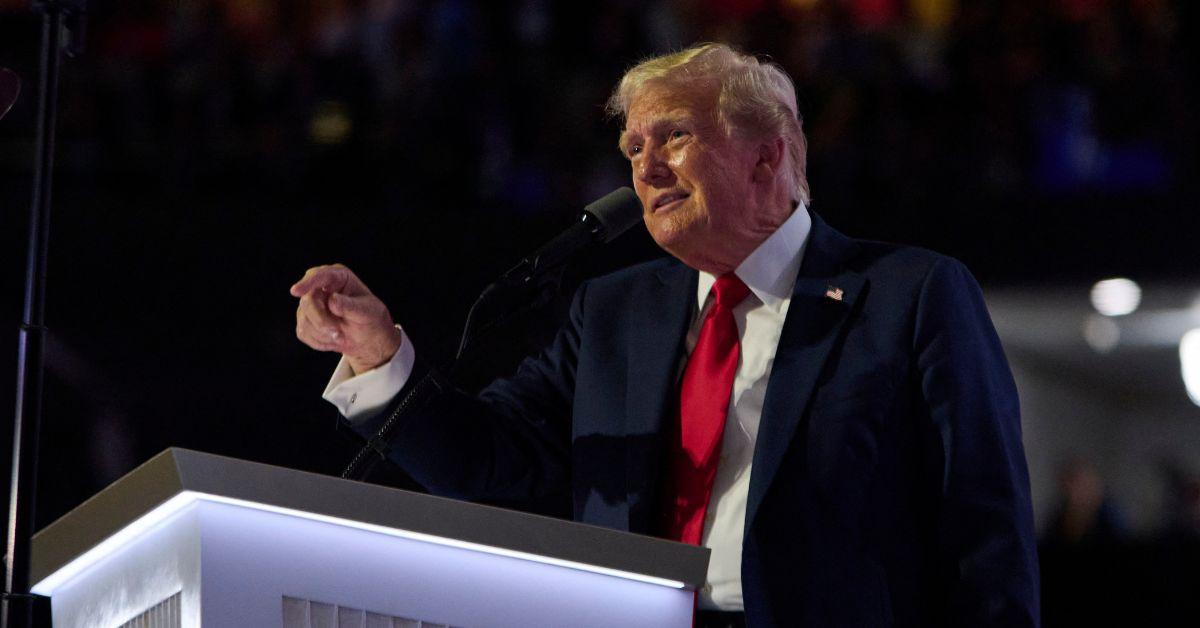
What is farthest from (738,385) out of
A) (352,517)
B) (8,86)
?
(8,86)

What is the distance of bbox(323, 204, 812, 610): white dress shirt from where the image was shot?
1.90 m

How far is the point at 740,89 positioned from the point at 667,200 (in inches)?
7.3

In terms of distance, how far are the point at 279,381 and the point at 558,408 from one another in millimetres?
3891

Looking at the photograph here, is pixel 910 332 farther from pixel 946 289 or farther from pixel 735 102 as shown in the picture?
pixel 735 102

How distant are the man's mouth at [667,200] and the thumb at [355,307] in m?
0.42

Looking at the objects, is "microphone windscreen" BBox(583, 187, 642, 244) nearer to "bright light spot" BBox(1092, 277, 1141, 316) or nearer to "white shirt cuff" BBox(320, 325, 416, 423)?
"white shirt cuff" BBox(320, 325, 416, 423)

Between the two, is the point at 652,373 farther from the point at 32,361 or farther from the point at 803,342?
the point at 32,361

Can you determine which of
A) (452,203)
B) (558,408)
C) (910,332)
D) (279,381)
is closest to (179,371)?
(279,381)

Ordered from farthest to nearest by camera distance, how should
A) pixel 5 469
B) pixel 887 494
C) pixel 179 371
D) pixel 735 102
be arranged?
pixel 179 371 < pixel 5 469 < pixel 735 102 < pixel 887 494

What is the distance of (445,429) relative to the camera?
6.63ft

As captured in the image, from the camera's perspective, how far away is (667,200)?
2115mm

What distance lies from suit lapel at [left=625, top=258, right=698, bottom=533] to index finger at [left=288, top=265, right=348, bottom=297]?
0.42 metres

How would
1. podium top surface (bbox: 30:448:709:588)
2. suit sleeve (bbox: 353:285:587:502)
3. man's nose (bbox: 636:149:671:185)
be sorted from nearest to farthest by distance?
podium top surface (bbox: 30:448:709:588) → suit sleeve (bbox: 353:285:587:502) → man's nose (bbox: 636:149:671:185)

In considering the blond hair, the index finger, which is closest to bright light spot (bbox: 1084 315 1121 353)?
the blond hair
